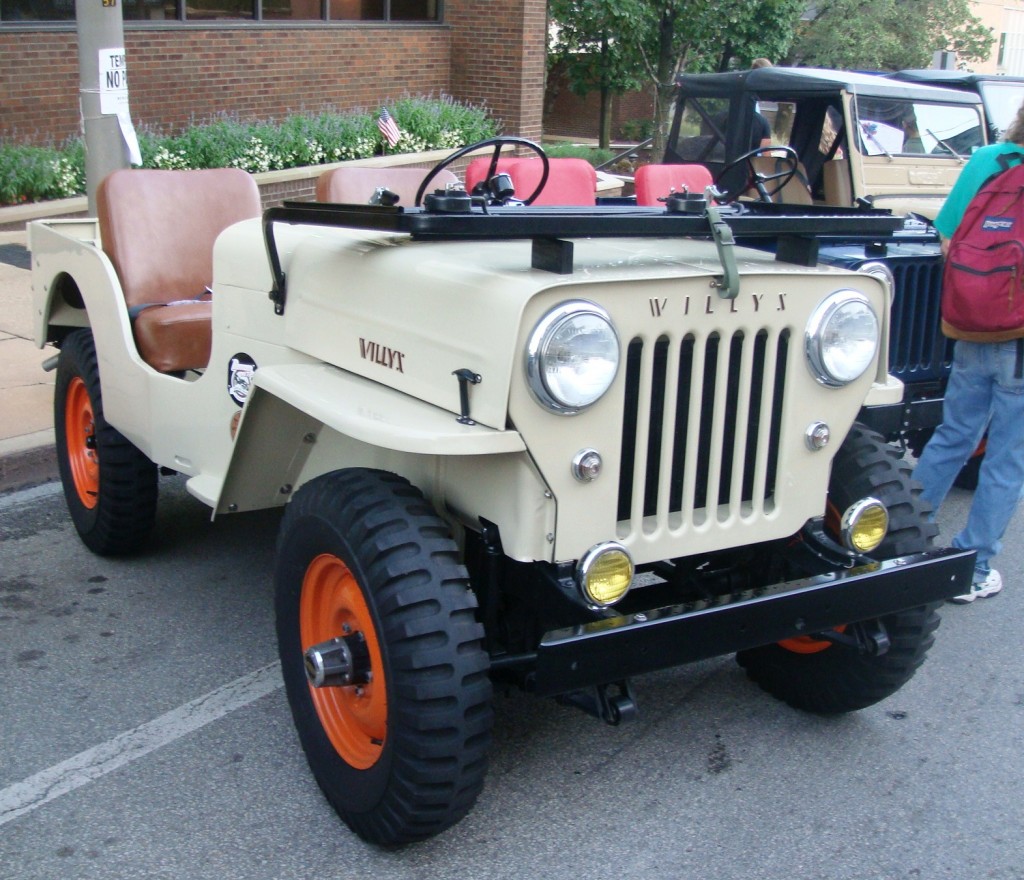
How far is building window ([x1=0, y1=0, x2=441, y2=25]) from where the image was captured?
11.2 meters

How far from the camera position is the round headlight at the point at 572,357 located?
2.65 m

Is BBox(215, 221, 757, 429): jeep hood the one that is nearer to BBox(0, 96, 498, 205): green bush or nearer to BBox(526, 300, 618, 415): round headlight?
BBox(526, 300, 618, 415): round headlight

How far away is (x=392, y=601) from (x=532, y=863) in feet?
2.70

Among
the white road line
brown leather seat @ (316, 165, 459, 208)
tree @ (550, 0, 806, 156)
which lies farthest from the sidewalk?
tree @ (550, 0, 806, 156)

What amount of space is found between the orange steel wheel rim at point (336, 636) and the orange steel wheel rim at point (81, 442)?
2.01 meters

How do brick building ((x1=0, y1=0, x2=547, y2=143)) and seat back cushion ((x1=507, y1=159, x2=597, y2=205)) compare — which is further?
brick building ((x1=0, y1=0, x2=547, y2=143))

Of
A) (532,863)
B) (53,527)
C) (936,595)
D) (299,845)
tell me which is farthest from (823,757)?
(53,527)

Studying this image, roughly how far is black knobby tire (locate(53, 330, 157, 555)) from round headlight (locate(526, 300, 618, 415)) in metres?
2.43

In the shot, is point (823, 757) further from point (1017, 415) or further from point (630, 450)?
point (1017, 415)

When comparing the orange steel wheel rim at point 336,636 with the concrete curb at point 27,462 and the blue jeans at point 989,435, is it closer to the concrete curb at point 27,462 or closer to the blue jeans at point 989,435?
the blue jeans at point 989,435

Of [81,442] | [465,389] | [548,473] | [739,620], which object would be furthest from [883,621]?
[81,442]

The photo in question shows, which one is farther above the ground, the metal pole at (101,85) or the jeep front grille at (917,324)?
the metal pole at (101,85)

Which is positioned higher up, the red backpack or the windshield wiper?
the windshield wiper

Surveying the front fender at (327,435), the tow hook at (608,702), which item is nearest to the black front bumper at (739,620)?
the tow hook at (608,702)
